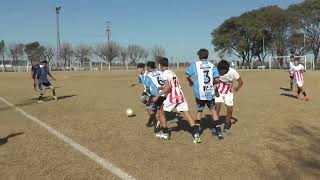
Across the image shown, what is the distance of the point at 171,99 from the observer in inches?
389

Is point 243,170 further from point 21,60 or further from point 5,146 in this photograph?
point 21,60

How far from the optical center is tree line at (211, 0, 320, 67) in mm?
77125

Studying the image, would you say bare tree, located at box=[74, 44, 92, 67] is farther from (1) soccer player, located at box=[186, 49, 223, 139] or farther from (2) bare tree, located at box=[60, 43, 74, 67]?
(1) soccer player, located at box=[186, 49, 223, 139]

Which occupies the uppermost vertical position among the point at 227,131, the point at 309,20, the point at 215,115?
the point at 309,20

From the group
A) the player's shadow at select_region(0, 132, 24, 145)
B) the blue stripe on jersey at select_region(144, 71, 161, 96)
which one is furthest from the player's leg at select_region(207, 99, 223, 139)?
the player's shadow at select_region(0, 132, 24, 145)

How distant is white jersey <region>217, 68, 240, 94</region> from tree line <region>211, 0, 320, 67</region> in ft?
211

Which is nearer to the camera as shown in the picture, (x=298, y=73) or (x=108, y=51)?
(x=298, y=73)

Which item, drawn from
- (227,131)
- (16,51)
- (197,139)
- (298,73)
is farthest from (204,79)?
(16,51)

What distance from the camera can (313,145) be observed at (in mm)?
9000

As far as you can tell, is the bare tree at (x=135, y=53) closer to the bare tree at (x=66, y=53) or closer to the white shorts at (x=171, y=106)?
the bare tree at (x=66, y=53)

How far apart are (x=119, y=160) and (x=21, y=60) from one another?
98.1m

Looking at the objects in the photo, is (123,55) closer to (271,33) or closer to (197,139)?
(271,33)

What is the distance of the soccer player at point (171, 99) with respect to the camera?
9570mm

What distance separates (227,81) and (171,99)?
1410 millimetres
